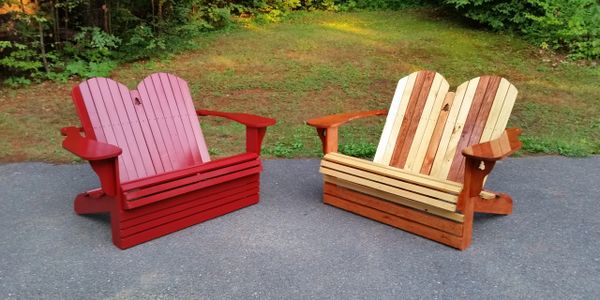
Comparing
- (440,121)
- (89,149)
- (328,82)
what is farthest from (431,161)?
(328,82)

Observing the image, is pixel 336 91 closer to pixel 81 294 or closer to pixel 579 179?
pixel 579 179

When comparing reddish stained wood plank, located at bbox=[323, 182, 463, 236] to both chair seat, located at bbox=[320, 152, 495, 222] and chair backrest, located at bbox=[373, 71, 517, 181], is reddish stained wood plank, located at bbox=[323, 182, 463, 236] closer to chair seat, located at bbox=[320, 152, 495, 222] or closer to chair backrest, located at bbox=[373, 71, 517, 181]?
chair seat, located at bbox=[320, 152, 495, 222]

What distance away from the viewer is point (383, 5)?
11.2m

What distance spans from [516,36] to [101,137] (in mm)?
7305

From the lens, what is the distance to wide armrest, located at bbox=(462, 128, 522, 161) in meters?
2.97

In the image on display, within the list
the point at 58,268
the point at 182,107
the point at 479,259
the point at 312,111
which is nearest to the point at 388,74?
the point at 312,111

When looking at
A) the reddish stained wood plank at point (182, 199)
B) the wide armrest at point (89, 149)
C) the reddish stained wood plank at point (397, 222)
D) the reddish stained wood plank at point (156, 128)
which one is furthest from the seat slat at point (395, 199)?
the wide armrest at point (89, 149)

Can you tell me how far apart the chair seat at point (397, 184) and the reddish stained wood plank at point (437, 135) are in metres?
0.44

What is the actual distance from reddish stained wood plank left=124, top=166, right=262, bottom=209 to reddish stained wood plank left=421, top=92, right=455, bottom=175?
1.27 m

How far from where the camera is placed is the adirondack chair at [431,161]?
3.22 m

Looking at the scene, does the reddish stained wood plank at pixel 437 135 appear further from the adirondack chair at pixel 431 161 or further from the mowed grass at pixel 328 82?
the mowed grass at pixel 328 82

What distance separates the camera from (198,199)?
3.58 meters

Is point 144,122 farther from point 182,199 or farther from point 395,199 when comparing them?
point 395,199

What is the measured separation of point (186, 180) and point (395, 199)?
139 centimetres
